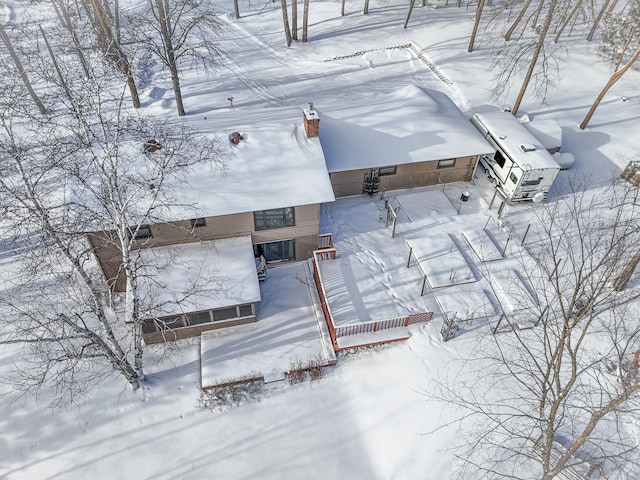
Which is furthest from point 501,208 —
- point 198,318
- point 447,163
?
point 198,318

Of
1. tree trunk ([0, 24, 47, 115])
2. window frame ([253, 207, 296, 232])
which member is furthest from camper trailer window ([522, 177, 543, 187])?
tree trunk ([0, 24, 47, 115])

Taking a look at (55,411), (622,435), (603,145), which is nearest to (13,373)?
(55,411)

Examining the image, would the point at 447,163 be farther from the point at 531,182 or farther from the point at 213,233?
the point at 213,233

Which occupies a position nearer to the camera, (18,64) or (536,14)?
(18,64)

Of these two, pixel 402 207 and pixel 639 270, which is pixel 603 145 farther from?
pixel 402 207

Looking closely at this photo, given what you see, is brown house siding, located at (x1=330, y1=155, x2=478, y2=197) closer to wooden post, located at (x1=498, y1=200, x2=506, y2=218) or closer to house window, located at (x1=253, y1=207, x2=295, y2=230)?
wooden post, located at (x1=498, y1=200, x2=506, y2=218)

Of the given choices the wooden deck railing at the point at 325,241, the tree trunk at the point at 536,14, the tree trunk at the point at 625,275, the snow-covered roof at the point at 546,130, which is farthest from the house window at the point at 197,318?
the tree trunk at the point at 536,14
